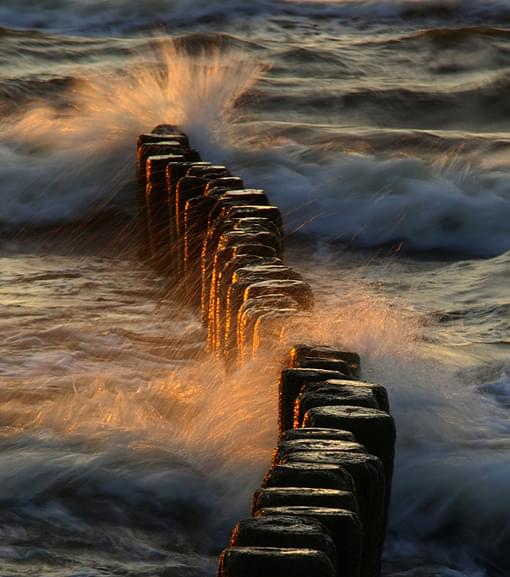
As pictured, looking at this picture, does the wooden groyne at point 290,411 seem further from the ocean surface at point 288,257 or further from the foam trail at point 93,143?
the foam trail at point 93,143

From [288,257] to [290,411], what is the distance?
22.8 feet

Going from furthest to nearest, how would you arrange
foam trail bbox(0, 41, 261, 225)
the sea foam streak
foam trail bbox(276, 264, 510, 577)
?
the sea foam streak → foam trail bbox(0, 41, 261, 225) → foam trail bbox(276, 264, 510, 577)

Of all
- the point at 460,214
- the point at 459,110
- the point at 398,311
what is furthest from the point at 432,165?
the point at 398,311

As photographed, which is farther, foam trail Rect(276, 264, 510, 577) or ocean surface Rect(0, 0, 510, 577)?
ocean surface Rect(0, 0, 510, 577)

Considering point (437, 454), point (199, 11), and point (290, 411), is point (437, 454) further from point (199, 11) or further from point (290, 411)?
point (199, 11)

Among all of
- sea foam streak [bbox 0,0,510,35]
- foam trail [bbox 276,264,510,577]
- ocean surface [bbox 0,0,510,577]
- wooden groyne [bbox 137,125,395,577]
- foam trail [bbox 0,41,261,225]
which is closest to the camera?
Answer: wooden groyne [bbox 137,125,395,577]

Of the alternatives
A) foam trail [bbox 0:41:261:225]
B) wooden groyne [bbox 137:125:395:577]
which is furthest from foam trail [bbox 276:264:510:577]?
foam trail [bbox 0:41:261:225]

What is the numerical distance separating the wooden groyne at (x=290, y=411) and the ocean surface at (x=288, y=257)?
248 millimetres

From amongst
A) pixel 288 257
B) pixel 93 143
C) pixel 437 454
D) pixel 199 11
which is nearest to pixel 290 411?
pixel 437 454

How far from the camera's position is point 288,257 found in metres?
11.6

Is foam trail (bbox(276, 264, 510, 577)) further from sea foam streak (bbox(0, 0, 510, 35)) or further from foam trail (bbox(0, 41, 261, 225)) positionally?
sea foam streak (bbox(0, 0, 510, 35))

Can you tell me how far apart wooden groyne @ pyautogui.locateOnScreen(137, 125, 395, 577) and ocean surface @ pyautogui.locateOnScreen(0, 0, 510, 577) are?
0.25 metres

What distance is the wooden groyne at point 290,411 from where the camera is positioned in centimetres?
322

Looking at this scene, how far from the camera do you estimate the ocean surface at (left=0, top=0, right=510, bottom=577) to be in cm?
566
